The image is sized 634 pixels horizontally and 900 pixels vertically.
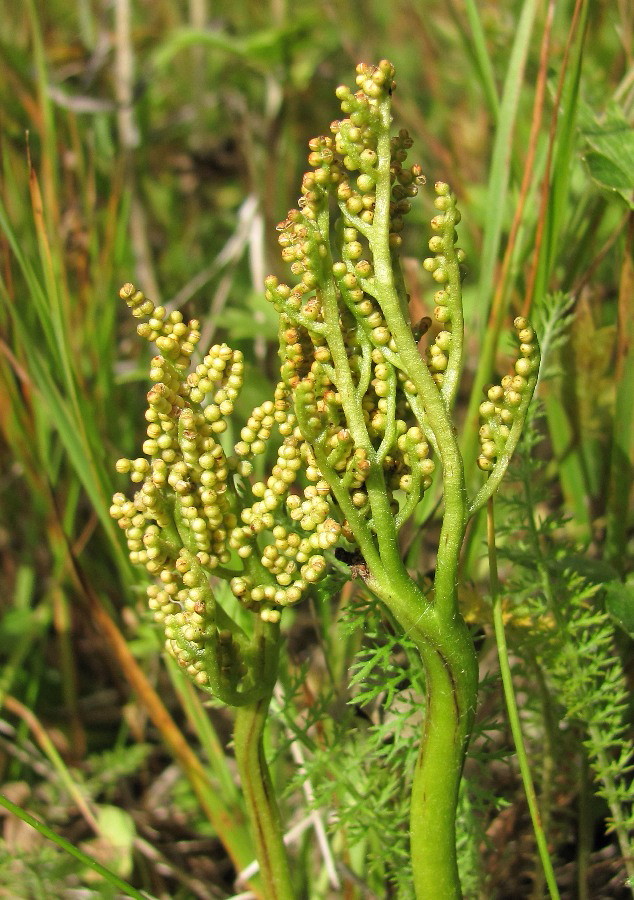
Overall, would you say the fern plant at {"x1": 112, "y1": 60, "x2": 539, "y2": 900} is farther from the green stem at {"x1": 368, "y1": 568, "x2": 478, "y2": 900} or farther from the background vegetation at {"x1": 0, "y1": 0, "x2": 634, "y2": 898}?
the background vegetation at {"x1": 0, "y1": 0, "x2": 634, "y2": 898}

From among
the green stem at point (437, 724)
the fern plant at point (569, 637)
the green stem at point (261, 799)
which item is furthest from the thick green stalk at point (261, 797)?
the fern plant at point (569, 637)

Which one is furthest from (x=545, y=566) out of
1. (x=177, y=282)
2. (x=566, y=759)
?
(x=177, y=282)

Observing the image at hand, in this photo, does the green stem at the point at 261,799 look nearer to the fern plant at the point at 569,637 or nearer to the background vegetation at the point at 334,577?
the background vegetation at the point at 334,577

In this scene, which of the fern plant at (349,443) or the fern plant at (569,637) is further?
the fern plant at (569,637)

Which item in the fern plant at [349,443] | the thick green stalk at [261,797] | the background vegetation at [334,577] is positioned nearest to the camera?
the fern plant at [349,443]

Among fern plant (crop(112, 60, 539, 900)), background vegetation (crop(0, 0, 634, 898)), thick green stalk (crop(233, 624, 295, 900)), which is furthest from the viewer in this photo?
background vegetation (crop(0, 0, 634, 898))

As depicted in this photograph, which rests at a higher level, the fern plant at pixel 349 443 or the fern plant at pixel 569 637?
the fern plant at pixel 349 443

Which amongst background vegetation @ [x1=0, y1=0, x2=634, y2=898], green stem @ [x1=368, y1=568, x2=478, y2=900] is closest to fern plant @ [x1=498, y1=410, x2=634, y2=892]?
background vegetation @ [x1=0, y1=0, x2=634, y2=898]
